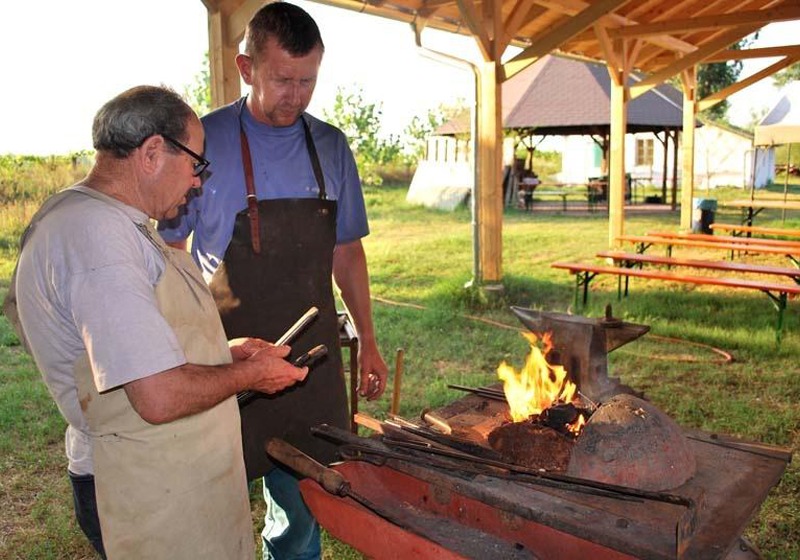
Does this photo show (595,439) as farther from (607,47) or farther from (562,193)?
(562,193)

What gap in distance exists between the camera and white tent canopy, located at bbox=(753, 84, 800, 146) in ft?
43.5

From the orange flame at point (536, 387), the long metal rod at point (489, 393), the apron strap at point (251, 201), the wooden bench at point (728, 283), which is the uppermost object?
the apron strap at point (251, 201)

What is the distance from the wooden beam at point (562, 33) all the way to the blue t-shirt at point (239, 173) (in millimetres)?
5468

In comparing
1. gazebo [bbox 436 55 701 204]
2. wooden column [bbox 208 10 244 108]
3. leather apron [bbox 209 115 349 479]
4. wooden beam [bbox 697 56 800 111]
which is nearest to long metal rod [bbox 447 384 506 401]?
leather apron [bbox 209 115 349 479]

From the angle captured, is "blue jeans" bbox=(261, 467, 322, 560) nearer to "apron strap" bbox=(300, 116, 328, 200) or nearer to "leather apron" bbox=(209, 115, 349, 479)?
"leather apron" bbox=(209, 115, 349, 479)

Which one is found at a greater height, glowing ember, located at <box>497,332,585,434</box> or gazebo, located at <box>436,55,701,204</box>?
gazebo, located at <box>436,55,701,204</box>

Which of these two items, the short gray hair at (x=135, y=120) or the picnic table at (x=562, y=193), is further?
the picnic table at (x=562, y=193)

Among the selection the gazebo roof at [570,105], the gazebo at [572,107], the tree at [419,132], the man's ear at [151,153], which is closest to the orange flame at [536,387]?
the man's ear at [151,153]

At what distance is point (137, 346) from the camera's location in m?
1.44

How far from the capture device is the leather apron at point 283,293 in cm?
238

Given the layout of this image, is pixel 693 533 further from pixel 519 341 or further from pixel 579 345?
pixel 519 341

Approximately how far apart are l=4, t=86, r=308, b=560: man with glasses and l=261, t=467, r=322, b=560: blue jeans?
2.72ft

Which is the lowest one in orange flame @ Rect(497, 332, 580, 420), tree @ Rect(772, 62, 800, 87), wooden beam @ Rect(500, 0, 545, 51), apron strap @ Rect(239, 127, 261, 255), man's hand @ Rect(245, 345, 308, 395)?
orange flame @ Rect(497, 332, 580, 420)

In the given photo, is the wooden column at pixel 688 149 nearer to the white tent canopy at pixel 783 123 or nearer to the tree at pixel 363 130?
the white tent canopy at pixel 783 123
